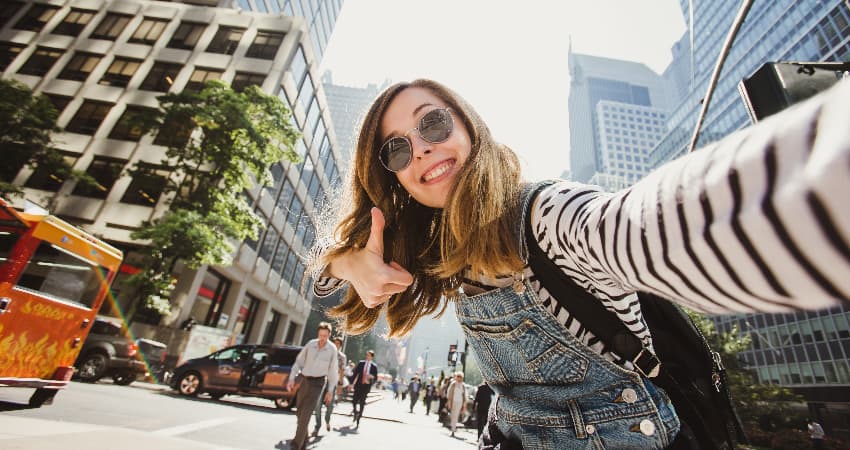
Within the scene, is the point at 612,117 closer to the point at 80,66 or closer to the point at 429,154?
the point at 80,66

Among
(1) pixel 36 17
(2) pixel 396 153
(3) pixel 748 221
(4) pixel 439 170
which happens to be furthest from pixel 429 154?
(1) pixel 36 17

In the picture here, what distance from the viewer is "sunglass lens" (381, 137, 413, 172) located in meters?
1.84

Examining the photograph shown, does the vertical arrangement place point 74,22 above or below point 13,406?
above

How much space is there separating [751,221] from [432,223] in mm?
1622

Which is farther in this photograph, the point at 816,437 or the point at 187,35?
the point at 187,35

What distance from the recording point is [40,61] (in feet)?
82.8

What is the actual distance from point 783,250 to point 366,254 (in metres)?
1.31

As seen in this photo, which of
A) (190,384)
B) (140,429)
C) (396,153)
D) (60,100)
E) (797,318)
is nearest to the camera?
(396,153)

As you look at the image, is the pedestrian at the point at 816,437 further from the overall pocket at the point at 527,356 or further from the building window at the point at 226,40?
the building window at the point at 226,40

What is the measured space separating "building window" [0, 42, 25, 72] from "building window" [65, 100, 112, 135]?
7.89 m

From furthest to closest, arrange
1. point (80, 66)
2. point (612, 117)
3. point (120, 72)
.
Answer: point (612, 117) < point (80, 66) < point (120, 72)

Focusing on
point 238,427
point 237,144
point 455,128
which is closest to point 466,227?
point 455,128

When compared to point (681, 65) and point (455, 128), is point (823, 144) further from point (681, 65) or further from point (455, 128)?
point (681, 65)

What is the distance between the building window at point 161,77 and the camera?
2375cm
